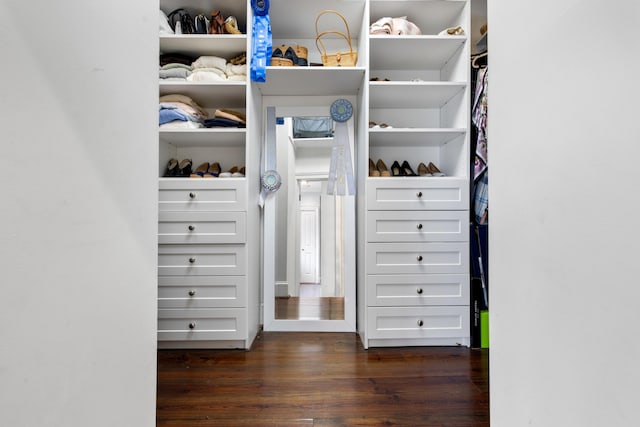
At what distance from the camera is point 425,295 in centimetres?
213

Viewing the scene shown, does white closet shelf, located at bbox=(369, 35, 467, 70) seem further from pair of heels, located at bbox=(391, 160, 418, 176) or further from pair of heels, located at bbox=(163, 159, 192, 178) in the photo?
pair of heels, located at bbox=(163, 159, 192, 178)

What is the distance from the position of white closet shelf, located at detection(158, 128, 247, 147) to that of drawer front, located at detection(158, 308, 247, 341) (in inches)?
43.7

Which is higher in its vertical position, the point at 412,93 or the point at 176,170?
the point at 412,93

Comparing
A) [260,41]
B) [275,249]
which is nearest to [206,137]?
[260,41]

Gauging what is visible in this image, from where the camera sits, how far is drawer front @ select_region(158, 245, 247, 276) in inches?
81.8

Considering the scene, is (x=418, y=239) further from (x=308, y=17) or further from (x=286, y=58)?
(x=308, y=17)

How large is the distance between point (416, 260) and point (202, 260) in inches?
52.5

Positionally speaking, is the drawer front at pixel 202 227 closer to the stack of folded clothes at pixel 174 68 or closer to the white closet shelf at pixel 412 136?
the stack of folded clothes at pixel 174 68

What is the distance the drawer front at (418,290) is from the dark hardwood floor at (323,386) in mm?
296

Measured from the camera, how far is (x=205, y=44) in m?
2.17

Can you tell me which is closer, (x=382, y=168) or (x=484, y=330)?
(x=484, y=330)
